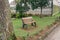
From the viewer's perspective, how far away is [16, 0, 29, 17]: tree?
17638 mm

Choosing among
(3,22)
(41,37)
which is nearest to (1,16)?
(3,22)

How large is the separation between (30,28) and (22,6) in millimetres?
5254

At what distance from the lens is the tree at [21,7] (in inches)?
694

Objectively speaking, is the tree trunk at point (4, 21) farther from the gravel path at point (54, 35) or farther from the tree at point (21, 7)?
the tree at point (21, 7)

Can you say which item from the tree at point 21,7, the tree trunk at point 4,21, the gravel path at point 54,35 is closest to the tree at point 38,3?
the tree at point 21,7

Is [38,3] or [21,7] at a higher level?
[38,3]

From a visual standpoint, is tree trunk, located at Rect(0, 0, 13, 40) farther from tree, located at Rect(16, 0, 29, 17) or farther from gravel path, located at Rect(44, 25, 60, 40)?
tree, located at Rect(16, 0, 29, 17)

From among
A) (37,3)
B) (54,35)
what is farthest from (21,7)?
(54,35)


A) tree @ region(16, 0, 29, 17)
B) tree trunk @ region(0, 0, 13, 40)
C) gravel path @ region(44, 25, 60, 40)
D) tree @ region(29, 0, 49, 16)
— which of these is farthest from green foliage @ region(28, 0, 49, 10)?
tree trunk @ region(0, 0, 13, 40)

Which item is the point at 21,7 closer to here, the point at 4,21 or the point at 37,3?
the point at 37,3

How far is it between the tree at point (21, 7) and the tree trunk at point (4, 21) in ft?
29.3

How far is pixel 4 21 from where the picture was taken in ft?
27.0

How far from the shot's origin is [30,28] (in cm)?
1295

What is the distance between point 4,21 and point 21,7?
9871 millimetres
